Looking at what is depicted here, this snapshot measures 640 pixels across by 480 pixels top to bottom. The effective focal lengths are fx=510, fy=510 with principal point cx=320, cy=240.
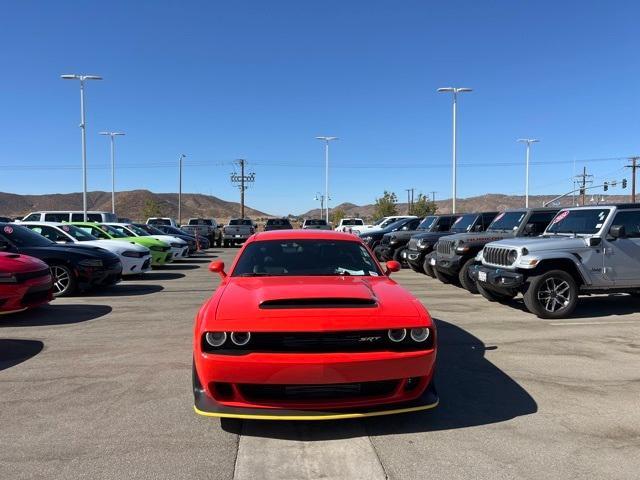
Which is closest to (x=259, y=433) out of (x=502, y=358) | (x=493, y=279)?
(x=502, y=358)

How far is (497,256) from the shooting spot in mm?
9273

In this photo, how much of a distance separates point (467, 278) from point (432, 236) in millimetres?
3522

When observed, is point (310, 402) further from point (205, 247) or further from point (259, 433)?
point (205, 247)

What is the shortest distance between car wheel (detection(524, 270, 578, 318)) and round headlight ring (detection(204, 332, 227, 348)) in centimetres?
614

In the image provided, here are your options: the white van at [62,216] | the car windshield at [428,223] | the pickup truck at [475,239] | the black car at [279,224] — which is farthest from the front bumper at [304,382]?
the black car at [279,224]

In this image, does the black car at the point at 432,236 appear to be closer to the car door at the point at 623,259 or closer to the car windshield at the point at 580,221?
the car windshield at the point at 580,221

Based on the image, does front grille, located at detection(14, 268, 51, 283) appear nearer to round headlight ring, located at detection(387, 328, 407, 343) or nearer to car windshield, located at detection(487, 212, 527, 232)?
round headlight ring, located at detection(387, 328, 407, 343)

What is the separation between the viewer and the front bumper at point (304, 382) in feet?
11.5

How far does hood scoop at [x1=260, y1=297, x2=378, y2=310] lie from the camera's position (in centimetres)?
396

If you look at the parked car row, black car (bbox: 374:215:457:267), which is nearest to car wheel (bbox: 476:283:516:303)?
the parked car row

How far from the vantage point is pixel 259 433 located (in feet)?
12.7

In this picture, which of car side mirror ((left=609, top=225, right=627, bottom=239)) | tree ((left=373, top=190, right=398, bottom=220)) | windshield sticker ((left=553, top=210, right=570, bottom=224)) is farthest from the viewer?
tree ((left=373, top=190, right=398, bottom=220))

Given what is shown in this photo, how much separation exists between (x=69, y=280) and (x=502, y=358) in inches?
335

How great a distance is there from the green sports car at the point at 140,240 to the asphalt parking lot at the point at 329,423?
8932 millimetres
